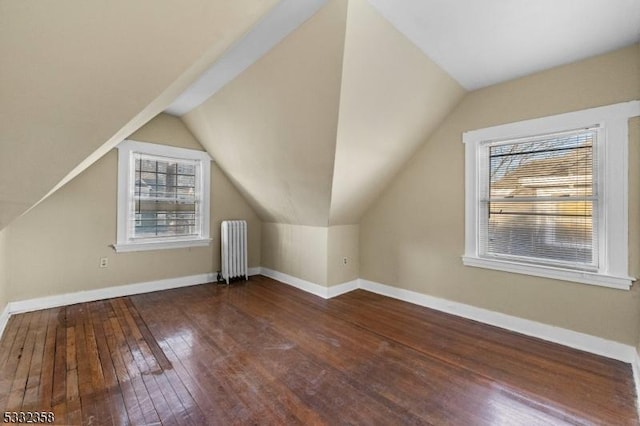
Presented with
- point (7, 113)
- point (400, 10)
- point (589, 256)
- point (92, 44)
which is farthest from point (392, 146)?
point (7, 113)

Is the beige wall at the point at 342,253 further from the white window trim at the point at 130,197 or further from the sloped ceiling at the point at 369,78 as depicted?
the white window trim at the point at 130,197

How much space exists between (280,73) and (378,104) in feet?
2.87

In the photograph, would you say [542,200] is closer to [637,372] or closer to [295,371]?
[637,372]

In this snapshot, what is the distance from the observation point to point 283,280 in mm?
4598

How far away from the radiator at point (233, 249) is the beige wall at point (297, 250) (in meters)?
0.44

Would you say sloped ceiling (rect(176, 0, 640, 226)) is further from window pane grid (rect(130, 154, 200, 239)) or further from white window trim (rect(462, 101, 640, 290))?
window pane grid (rect(130, 154, 200, 239))

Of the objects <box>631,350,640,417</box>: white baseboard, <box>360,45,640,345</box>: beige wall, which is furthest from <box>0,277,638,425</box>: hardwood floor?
<box>360,45,640,345</box>: beige wall

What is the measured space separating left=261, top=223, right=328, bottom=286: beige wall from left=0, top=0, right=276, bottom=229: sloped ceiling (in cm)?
280

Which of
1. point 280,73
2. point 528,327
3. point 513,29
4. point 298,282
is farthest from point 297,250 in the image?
point 513,29

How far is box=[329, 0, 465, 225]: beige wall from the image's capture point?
2056 mm

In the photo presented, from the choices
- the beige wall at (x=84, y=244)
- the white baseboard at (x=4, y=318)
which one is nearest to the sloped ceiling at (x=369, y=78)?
the beige wall at (x=84, y=244)

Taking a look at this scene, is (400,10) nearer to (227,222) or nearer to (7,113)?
(7,113)

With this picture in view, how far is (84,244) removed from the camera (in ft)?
11.6

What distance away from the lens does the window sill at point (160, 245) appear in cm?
375
